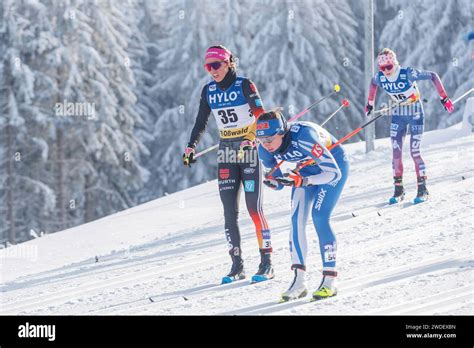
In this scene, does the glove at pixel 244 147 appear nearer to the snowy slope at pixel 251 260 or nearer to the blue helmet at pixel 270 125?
the blue helmet at pixel 270 125

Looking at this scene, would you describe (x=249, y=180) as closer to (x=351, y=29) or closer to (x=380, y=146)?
A: (x=380, y=146)

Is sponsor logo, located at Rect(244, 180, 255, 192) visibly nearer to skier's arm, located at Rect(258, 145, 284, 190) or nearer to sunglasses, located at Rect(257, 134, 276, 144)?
skier's arm, located at Rect(258, 145, 284, 190)

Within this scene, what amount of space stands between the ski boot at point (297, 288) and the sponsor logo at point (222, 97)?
189cm

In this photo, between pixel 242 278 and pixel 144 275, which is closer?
pixel 242 278

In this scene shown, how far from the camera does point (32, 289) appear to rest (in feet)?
29.5

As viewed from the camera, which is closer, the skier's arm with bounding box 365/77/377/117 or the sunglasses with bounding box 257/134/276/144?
the sunglasses with bounding box 257/134/276/144

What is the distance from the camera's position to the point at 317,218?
6.71 m

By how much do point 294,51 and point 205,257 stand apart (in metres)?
25.1

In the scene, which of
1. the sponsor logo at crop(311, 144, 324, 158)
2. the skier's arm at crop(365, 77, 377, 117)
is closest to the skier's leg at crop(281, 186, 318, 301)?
the sponsor logo at crop(311, 144, 324, 158)

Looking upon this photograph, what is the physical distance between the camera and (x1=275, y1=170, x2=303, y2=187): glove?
6.46 meters
